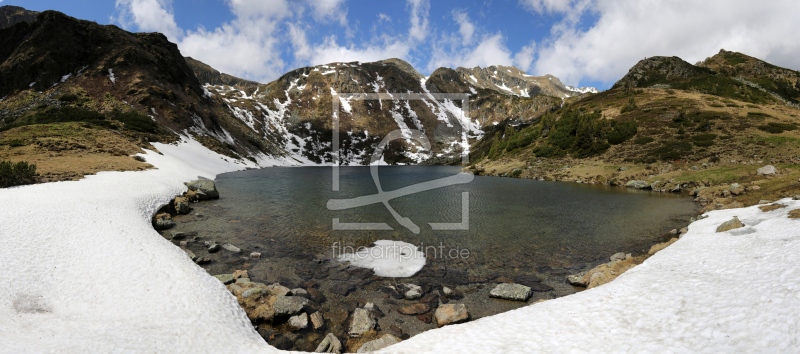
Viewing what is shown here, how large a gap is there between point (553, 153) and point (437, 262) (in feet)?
237

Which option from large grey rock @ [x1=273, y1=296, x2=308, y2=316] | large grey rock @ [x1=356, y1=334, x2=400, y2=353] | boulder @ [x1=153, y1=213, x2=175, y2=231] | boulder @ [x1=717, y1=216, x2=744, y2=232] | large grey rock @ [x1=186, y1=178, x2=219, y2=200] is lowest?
large grey rock @ [x1=356, y1=334, x2=400, y2=353]

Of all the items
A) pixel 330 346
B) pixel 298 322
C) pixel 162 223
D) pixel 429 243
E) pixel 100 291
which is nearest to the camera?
pixel 330 346

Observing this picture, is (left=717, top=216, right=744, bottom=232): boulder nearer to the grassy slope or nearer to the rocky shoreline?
the rocky shoreline

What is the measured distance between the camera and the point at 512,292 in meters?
14.3

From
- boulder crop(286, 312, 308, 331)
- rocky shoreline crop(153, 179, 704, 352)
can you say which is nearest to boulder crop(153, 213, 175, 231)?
rocky shoreline crop(153, 179, 704, 352)

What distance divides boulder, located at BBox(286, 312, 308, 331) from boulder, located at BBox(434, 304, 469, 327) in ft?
16.6

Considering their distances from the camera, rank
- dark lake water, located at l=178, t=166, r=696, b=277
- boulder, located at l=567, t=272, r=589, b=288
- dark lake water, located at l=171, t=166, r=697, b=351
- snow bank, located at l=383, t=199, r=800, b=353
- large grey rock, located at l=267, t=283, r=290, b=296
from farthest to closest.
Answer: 1. dark lake water, located at l=178, t=166, r=696, b=277
2. boulder, located at l=567, t=272, r=589, b=288
3. dark lake water, located at l=171, t=166, r=697, b=351
4. large grey rock, located at l=267, t=283, r=290, b=296
5. snow bank, located at l=383, t=199, r=800, b=353

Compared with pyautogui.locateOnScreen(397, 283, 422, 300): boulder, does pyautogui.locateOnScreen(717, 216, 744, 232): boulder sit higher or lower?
higher

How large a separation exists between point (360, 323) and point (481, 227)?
55.5 ft

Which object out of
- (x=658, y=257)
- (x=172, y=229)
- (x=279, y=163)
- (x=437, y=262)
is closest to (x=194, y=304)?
(x=437, y=262)

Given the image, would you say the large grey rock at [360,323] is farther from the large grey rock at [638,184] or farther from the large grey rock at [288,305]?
the large grey rock at [638,184]

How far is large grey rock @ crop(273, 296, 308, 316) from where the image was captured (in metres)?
12.2

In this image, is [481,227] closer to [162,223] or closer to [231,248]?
[231,248]

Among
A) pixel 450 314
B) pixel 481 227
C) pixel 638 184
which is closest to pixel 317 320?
pixel 450 314
